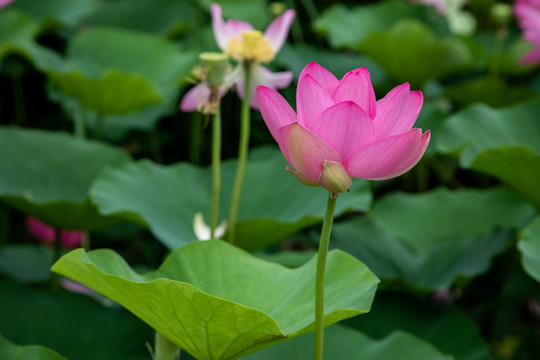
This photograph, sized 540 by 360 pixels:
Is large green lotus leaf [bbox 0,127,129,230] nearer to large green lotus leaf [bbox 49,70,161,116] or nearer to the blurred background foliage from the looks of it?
the blurred background foliage

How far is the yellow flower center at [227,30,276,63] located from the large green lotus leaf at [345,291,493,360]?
0.47 meters

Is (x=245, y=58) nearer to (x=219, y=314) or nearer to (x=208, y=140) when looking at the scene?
(x=219, y=314)

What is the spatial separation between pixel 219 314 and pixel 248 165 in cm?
67

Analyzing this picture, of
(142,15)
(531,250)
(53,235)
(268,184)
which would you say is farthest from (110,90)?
(531,250)

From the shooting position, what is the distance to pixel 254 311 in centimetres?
61

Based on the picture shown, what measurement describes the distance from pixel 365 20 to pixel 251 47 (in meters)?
1.14

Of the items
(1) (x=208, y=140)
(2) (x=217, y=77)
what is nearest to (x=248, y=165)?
(2) (x=217, y=77)

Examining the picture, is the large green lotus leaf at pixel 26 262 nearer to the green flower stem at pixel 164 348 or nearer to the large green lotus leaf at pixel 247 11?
the green flower stem at pixel 164 348

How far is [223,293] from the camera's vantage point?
75 cm

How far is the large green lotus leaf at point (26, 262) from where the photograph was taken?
134cm

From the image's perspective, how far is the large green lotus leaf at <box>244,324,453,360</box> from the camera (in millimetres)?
898

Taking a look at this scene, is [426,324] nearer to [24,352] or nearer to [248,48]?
[248,48]

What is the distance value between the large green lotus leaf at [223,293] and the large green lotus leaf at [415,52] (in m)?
1.06

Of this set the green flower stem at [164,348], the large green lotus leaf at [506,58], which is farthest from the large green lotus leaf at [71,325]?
the large green lotus leaf at [506,58]
